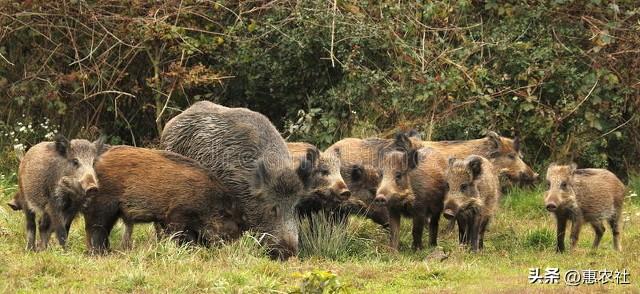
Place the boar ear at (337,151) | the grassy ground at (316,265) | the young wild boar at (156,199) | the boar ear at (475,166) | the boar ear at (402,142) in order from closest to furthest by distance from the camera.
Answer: the grassy ground at (316,265) → the young wild boar at (156,199) → the boar ear at (475,166) → the boar ear at (337,151) → the boar ear at (402,142)

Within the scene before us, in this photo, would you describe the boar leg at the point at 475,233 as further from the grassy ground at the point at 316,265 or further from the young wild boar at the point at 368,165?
the young wild boar at the point at 368,165

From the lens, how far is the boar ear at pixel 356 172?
11.6m

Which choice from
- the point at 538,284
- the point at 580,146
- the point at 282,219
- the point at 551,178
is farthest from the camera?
the point at 580,146

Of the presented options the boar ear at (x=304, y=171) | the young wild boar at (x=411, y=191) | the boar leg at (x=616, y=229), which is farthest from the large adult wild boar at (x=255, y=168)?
the boar leg at (x=616, y=229)

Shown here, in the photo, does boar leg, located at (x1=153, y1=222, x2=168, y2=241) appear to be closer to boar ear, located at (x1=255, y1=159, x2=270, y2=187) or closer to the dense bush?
boar ear, located at (x1=255, y1=159, x2=270, y2=187)

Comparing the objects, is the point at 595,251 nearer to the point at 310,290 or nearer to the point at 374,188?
the point at 374,188

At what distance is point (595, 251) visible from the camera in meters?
11.1

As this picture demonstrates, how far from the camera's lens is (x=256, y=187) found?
10.5m

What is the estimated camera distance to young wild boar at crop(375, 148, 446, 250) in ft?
36.5

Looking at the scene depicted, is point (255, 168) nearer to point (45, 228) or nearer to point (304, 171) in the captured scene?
point (304, 171)

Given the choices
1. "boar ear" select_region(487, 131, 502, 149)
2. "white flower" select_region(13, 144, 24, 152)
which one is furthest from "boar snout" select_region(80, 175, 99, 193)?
"boar ear" select_region(487, 131, 502, 149)

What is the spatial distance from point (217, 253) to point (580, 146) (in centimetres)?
663

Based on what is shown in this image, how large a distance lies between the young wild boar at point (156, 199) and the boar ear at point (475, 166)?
2.60 m

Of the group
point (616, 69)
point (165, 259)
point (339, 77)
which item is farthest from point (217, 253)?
point (616, 69)
